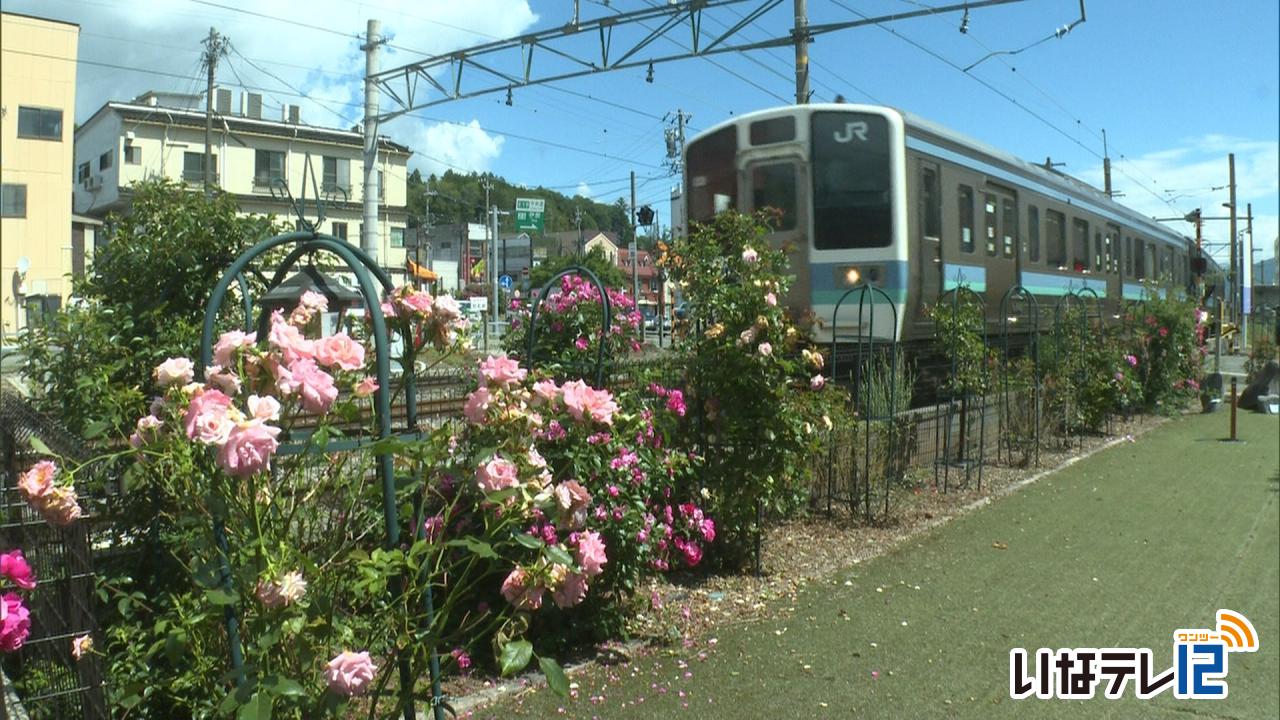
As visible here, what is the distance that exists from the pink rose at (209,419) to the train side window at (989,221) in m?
10.9

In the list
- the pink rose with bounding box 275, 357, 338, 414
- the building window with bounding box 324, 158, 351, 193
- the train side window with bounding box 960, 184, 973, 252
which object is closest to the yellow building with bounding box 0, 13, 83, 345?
the pink rose with bounding box 275, 357, 338, 414

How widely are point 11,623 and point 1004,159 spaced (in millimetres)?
12027

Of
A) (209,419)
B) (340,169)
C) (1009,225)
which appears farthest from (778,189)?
(340,169)

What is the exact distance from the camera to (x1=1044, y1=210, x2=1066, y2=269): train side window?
46.1ft

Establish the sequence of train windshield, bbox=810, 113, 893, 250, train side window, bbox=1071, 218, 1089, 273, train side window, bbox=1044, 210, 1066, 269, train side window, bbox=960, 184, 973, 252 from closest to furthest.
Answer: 1. train windshield, bbox=810, 113, 893, 250
2. train side window, bbox=960, 184, 973, 252
3. train side window, bbox=1044, 210, 1066, 269
4. train side window, bbox=1071, 218, 1089, 273

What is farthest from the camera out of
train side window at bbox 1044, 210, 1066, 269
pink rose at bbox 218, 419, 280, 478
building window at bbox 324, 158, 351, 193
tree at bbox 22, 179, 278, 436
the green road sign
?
the green road sign

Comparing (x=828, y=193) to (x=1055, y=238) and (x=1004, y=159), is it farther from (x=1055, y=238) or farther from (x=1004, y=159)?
(x=1055, y=238)

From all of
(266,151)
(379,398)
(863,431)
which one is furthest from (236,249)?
(266,151)

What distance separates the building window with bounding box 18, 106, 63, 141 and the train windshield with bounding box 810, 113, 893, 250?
774 cm

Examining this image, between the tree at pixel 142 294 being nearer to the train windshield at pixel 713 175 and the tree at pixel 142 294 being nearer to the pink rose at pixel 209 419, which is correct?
the pink rose at pixel 209 419

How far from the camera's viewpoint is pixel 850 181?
10.0 meters

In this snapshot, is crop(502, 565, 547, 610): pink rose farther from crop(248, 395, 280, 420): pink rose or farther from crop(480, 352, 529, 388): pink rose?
crop(248, 395, 280, 420): pink rose

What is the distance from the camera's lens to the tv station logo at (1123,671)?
4.34 meters

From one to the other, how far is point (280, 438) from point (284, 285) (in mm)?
1374
